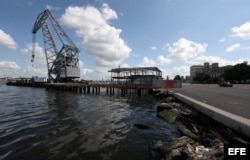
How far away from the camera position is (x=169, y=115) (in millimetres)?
15109

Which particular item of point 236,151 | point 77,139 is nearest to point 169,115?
point 77,139

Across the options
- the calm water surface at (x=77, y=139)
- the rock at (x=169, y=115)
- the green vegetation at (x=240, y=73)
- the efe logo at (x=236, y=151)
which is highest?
the green vegetation at (x=240, y=73)

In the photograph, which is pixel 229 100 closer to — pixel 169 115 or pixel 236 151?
pixel 169 115

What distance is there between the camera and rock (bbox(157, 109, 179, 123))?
1437cm

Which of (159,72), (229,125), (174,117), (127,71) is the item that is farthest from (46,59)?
(229,125)

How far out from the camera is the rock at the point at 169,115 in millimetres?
14368

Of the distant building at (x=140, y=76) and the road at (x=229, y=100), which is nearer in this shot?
the road at (x=229, y=100)

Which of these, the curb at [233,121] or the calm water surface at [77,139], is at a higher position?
the curb at [233,121]

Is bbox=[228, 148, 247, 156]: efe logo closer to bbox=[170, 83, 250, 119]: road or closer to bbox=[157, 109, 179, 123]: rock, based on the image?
bbox=[170, 83, 250, 119]: road

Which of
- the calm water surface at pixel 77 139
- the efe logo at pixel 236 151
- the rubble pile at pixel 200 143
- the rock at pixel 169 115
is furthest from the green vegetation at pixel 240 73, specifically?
the efe logo at pixel 236 151

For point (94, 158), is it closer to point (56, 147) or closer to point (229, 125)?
point (56, 147)

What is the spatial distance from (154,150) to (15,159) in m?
5.80

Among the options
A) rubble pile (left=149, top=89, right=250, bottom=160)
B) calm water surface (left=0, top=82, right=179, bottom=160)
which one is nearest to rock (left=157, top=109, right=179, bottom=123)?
calm water surface (left=0, top=82, right=179, bottom=160)

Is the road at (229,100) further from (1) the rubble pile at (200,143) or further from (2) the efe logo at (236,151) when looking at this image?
(2) the efe logo at (236,151)
